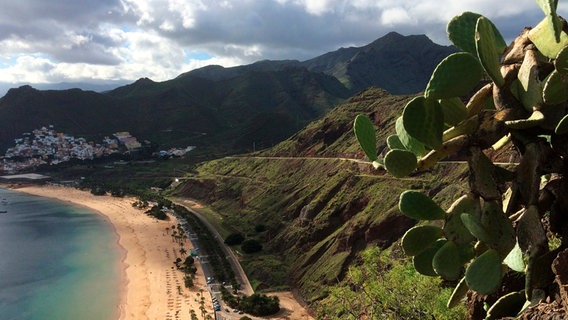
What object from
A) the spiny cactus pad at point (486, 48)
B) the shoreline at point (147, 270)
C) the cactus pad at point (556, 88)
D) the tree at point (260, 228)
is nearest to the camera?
the cactus pad at point (556, 88)

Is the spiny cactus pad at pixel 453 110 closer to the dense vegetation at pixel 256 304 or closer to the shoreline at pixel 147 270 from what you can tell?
the dense vegetation at pixel 256 304

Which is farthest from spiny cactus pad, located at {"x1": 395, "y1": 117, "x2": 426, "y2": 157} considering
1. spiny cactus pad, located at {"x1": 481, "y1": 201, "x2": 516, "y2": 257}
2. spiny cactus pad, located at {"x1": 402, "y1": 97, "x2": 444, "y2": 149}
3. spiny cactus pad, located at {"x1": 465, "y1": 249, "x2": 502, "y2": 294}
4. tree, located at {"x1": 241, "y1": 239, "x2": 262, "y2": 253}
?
tree, located at {"x1": 241, "y1": 239, "x2": 262, "y2": 253}

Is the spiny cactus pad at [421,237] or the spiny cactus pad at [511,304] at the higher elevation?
the spiny cactus pad at [421,237]

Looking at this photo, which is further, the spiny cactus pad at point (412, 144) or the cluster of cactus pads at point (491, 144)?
the spiny cactus pad at point (412, 144)

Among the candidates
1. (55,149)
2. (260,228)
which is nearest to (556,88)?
(260,228)

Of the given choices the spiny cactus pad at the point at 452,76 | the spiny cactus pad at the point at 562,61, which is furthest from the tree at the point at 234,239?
the spiny cactus pad at the point at 562,61

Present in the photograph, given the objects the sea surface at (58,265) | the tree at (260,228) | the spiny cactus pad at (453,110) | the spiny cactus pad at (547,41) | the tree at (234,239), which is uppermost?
the spiny cactus pad at (547,41)

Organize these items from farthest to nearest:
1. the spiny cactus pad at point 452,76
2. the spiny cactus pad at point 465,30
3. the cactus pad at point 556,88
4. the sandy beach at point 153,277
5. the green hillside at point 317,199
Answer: the green hillside at point 317,199
the sandy beach at point 153,277
the spiny cactus pad at point 465,30
the spiny cactus pad at point 452,76
the cactus pad at point 556,88
